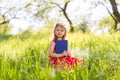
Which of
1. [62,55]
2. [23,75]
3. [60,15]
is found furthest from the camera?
[60,15]

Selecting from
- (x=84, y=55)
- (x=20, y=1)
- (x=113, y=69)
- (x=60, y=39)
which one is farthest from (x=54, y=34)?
(x=20, y=1)

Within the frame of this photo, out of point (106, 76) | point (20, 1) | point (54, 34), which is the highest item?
point (20, 1)

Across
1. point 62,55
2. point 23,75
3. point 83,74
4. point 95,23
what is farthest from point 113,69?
point 95,23

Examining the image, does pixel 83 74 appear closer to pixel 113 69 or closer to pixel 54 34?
pixel 113 69

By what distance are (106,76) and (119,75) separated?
0.17 m

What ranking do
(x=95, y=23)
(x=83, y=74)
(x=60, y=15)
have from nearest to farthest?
1. (x=83, y=74)
2. (x=60, y=15)
3. (x=95, y=23)

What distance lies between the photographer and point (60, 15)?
1738 inches

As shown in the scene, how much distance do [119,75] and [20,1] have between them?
38.0 meters

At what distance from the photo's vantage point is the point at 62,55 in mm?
6535

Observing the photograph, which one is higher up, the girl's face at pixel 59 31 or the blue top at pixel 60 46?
the girl's face at pixel 59 31

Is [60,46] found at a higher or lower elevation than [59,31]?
lower

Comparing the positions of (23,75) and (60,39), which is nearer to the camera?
(23,75)

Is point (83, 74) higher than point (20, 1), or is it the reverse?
point (20, 1)

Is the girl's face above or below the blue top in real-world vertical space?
above
